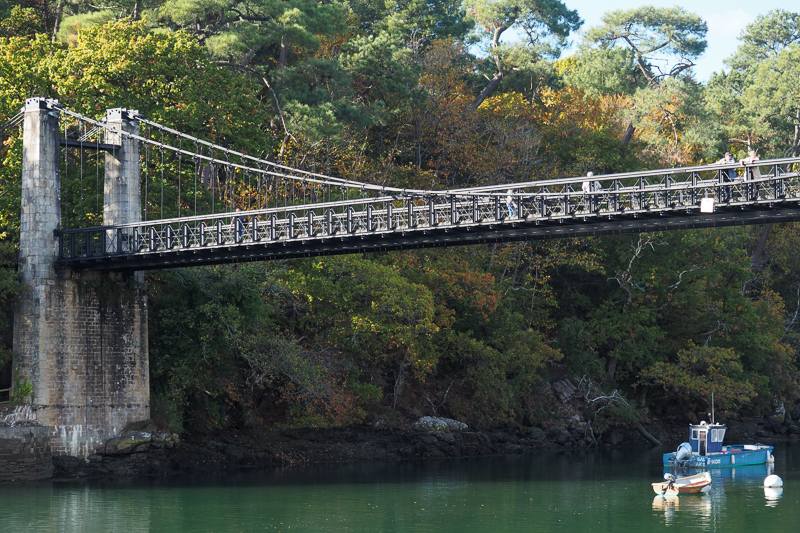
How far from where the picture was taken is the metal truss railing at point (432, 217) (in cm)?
3469

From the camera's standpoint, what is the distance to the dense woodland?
1794 inches

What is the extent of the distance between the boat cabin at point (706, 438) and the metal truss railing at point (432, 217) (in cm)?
1380

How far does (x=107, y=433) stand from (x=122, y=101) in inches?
520

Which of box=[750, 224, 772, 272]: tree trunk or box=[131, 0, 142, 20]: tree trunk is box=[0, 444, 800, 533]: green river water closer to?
box=[131, 0, 142, 20]: tree trunk

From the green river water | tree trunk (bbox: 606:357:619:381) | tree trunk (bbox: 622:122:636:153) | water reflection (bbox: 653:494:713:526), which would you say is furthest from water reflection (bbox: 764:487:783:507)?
tree trunk (bbox: 622:122:636:153)

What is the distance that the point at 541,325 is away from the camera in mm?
61375

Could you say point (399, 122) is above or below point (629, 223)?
above

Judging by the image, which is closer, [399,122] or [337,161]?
[337,161]

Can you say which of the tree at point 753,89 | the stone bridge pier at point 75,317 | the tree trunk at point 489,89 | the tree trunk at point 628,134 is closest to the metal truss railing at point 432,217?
the stone bridge pier at point 75,317

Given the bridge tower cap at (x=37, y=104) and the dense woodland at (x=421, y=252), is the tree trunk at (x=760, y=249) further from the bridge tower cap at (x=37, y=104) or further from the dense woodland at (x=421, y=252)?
the bridge tower cap at (x=37, y=104)

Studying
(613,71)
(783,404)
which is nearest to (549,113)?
(613,71)

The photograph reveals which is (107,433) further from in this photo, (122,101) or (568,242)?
(568,242)

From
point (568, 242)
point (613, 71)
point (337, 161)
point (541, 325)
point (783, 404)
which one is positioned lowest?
point (783, 404)

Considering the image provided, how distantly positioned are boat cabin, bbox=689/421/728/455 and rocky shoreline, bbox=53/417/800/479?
705cm
